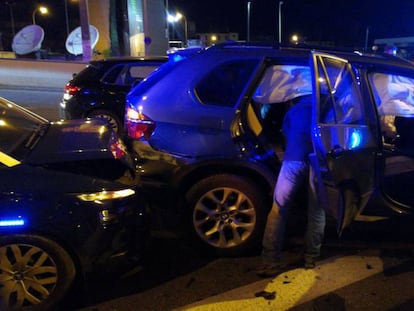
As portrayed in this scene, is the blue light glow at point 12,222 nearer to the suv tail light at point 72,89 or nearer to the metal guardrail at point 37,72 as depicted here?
the suv tail light at point 72,89

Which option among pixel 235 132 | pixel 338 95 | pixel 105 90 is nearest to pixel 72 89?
pixel 105 90

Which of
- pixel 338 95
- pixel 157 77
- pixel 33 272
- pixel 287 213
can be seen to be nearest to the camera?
pixel 33 272

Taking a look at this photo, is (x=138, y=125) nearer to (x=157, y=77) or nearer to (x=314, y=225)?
(x=157, y=77)

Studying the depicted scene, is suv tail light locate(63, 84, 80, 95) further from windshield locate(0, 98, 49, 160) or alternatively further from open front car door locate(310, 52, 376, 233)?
open front car door locate(310, 52, 376, 233)

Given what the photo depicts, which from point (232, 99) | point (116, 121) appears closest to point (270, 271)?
point (232, 99)

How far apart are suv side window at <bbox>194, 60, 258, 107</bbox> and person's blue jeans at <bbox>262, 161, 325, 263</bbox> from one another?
0.80m

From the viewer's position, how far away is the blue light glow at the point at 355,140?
3417mm

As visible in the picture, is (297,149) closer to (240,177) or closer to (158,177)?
(240,177)

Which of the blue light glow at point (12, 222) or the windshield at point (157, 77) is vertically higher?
the windshield at point (157, 77)

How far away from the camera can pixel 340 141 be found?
3.36 meters

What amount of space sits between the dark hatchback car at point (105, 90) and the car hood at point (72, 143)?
13.8 ft

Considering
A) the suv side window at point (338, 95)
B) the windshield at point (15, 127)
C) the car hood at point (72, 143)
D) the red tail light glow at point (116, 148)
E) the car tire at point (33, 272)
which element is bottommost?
the car tire at point (33, 272)

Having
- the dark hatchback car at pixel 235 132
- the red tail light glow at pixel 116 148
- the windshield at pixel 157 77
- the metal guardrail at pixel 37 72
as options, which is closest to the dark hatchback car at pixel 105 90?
the windshield at pixel 157 77

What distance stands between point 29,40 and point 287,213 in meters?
→ 24.6
